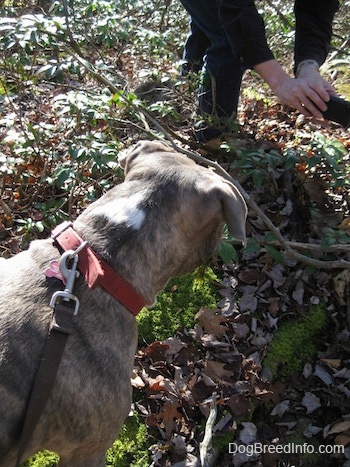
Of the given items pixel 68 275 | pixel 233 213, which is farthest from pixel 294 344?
pixel 68 275

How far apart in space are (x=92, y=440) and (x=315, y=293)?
91.6 inches

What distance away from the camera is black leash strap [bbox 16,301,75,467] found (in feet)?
7.47

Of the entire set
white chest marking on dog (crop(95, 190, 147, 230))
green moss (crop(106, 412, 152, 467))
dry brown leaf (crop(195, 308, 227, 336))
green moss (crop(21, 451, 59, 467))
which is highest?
white chest marking on dog (crop(95, 190, 147, 230))

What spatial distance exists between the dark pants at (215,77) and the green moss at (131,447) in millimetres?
2801

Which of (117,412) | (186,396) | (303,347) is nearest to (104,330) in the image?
(117,412)

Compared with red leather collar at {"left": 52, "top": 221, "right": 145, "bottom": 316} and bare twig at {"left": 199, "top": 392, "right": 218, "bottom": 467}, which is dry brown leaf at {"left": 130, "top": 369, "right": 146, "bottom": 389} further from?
red leather collar at {"left": 52, "top": 221, "right": 145, "bottom": 316}

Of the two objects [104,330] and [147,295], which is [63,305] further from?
[147,295]

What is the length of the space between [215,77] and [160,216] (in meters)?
2.81

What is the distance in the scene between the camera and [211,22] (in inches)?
193

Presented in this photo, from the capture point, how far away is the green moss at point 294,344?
3832 mm

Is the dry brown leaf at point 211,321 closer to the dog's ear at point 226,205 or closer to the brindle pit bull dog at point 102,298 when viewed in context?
the brindle pit bull dog at point 102,298

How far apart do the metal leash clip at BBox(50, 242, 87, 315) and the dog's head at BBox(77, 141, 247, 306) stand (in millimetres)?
187

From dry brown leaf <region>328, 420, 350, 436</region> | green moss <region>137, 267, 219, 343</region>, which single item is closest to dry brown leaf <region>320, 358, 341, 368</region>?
dry brown leaf <region>328, 420, 350, 436</region>

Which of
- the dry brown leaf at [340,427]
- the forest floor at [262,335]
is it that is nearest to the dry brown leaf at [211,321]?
the forest floor at [262,335]
